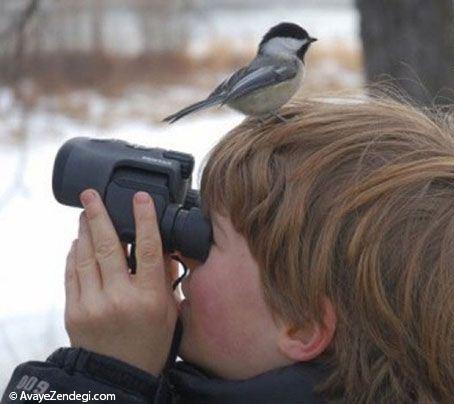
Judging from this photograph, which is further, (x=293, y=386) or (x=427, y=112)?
(x=427, y=112)

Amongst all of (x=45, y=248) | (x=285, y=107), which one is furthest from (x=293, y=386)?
(x=45, y=248)

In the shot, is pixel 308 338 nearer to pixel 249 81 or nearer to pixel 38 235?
pixel 249 81

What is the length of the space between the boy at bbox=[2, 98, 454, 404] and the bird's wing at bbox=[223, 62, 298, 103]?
15cm

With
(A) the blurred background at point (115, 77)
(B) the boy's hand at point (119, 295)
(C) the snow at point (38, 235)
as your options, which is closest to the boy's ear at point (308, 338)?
(B) the boy's hand at point (119, 295)

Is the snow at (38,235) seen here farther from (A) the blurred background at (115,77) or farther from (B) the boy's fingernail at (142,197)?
(B) the boy's fingernail at (142,197)

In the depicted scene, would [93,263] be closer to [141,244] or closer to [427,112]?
[141,244]

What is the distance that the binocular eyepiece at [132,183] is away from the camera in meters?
1.42

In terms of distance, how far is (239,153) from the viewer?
55.4 inches

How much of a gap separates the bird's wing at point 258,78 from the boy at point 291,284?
0.15 m

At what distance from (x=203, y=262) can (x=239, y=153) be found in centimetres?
14

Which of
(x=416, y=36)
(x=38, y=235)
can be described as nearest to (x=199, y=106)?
(x=416, y=36)

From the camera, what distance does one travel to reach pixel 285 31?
1713mm

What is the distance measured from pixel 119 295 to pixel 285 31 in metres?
0.53

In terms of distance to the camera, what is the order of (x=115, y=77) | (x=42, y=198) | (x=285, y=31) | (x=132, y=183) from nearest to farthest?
(x=132, y=183) < (x=285, y=31) < (x=42, y=198) < (x=115, y=77)
